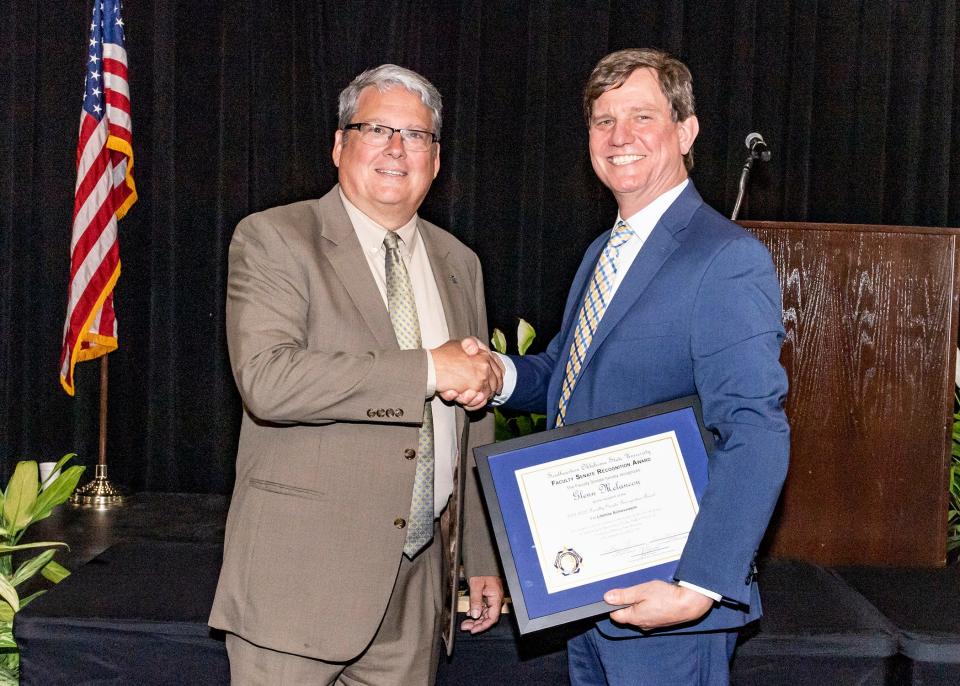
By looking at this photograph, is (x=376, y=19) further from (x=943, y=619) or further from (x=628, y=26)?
(x=943, y=619)

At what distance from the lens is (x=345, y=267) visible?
6.20 feet

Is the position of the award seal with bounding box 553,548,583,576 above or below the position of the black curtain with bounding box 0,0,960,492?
below

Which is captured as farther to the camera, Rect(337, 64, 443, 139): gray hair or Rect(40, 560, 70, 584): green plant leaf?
Rect(40, 560, 70, 584): green plant leaf

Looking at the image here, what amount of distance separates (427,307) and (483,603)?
71 centimetres

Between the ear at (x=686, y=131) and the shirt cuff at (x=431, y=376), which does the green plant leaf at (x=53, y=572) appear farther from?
the ear at (x=686, y=131)

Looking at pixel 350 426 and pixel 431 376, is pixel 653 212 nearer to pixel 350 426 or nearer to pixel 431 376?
pixel 431 376

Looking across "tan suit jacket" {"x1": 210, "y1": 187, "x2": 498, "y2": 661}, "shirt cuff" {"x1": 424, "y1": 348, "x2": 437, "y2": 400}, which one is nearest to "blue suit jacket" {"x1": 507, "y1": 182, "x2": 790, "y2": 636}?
"shirt cuff" {"x1": 424, "y1": 348, "x2": 437, "y2": 400}

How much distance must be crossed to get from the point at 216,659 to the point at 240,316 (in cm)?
86

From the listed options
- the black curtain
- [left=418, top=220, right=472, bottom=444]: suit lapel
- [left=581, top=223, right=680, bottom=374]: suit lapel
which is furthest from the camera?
the black curtain

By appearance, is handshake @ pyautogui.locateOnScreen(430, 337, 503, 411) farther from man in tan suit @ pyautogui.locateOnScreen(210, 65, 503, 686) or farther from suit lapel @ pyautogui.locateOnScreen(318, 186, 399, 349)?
suit lapel @ pyautogui.locateOnScreen(318, 186, 399, 349)

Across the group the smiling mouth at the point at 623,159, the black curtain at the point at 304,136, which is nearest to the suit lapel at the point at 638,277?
the smiling mouth at the point at 623,159

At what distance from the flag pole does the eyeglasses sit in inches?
146

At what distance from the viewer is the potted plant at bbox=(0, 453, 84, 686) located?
237 cm

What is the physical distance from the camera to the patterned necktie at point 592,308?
181 cm
